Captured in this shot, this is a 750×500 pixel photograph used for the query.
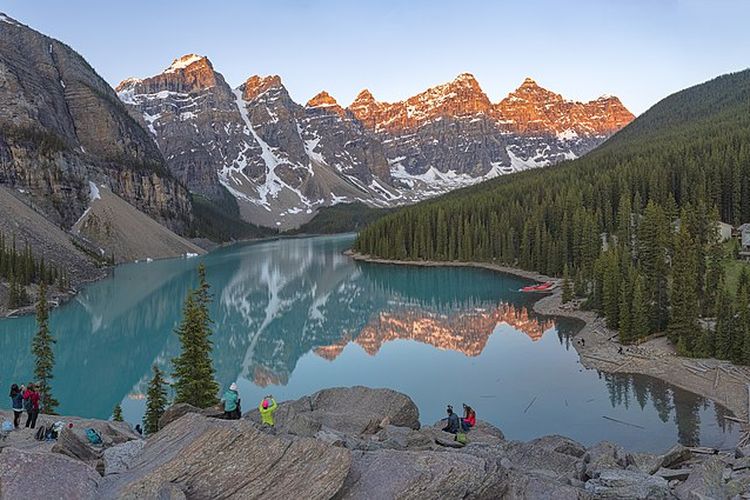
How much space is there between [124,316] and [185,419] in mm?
59217

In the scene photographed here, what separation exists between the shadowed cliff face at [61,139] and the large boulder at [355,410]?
12371 cm

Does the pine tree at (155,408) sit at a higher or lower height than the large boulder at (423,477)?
lower

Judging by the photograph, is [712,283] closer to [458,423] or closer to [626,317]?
[626,317]

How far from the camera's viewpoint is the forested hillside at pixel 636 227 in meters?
42.5

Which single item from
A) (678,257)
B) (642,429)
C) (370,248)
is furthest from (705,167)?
(642,429)

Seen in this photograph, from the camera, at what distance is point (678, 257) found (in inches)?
1715

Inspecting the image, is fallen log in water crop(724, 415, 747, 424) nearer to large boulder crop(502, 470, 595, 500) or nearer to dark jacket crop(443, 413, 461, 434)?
dark jacket crop(443, 413, 461, 434)

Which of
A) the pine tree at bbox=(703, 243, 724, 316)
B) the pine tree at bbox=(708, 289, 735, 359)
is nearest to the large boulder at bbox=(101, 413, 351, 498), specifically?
the pine tree at bbox=(708, 289, 735, 359)

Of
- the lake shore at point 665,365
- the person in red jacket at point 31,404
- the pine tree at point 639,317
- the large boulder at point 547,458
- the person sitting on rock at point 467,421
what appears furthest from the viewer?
the pine tree at point 639,317

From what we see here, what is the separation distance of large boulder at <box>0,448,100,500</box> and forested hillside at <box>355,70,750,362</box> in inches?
1393

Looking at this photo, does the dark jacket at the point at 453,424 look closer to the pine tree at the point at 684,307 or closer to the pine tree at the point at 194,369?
the pine tree at the point at 194,369

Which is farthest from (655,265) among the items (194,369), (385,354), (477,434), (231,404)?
(231,404)

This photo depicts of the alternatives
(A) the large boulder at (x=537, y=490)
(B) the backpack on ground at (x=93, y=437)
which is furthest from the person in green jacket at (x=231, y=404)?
(A) the large boulder at (x=537, y=490)

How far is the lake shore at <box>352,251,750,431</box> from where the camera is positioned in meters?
30.7
